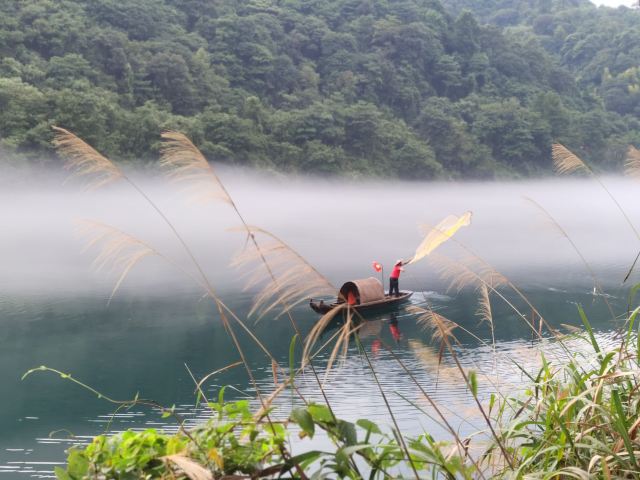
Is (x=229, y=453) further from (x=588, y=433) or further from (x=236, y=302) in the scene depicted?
(x=236, y=302)

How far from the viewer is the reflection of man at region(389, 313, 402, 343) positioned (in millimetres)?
10414

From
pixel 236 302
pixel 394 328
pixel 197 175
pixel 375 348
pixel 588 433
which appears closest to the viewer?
pixel 588 433

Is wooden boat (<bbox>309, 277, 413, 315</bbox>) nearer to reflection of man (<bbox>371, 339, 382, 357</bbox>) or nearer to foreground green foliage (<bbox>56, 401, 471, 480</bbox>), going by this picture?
reflection of man (<bbox>371, 339, 382, 357</bbox>)

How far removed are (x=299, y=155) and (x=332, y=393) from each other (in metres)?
24.6

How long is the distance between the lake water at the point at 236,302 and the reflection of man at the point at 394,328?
0.03 m

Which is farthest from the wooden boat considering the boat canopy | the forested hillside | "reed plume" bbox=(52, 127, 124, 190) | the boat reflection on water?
the forested hillside

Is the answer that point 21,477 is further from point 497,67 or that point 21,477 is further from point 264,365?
point 497,67

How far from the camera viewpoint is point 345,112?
32781 mm

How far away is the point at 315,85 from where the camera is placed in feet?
123

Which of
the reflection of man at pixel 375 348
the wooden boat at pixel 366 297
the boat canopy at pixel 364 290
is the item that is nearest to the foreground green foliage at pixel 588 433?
the reflection of man at pixel 375 348

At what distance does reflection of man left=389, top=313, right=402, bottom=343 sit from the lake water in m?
0.03

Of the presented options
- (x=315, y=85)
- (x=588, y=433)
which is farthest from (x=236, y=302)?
(x=315, y=85)

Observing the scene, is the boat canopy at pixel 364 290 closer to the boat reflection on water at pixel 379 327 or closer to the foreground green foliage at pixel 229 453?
the boat reflection on water at pixel 379 327

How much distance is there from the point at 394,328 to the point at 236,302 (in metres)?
3.13
